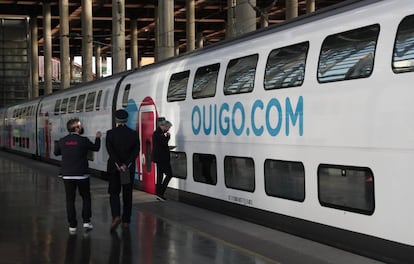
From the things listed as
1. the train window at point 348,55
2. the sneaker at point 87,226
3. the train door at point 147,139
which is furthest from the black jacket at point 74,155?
the train door at point 147,139

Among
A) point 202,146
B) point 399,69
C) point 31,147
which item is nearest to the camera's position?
point 399,69

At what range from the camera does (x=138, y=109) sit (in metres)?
14.0

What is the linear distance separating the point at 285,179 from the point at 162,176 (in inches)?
166

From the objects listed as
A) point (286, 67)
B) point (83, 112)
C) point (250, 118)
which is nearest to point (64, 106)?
point (83, 112)

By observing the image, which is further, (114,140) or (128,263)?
(114,140)

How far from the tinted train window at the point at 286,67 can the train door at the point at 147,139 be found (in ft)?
16.0

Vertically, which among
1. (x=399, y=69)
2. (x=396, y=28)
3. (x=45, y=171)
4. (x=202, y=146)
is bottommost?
(x=45, y=171)

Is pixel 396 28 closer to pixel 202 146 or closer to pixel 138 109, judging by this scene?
pixel 202 146

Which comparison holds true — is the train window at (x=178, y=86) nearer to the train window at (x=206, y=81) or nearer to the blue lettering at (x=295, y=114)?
the train window at (x=206, y=81)

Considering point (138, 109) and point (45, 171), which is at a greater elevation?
point (138, 109)

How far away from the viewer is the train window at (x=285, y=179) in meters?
7.83

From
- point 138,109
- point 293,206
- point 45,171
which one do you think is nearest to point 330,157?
point 293,206

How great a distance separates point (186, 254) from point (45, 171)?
14.9m

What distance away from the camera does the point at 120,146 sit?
29.0 feet
